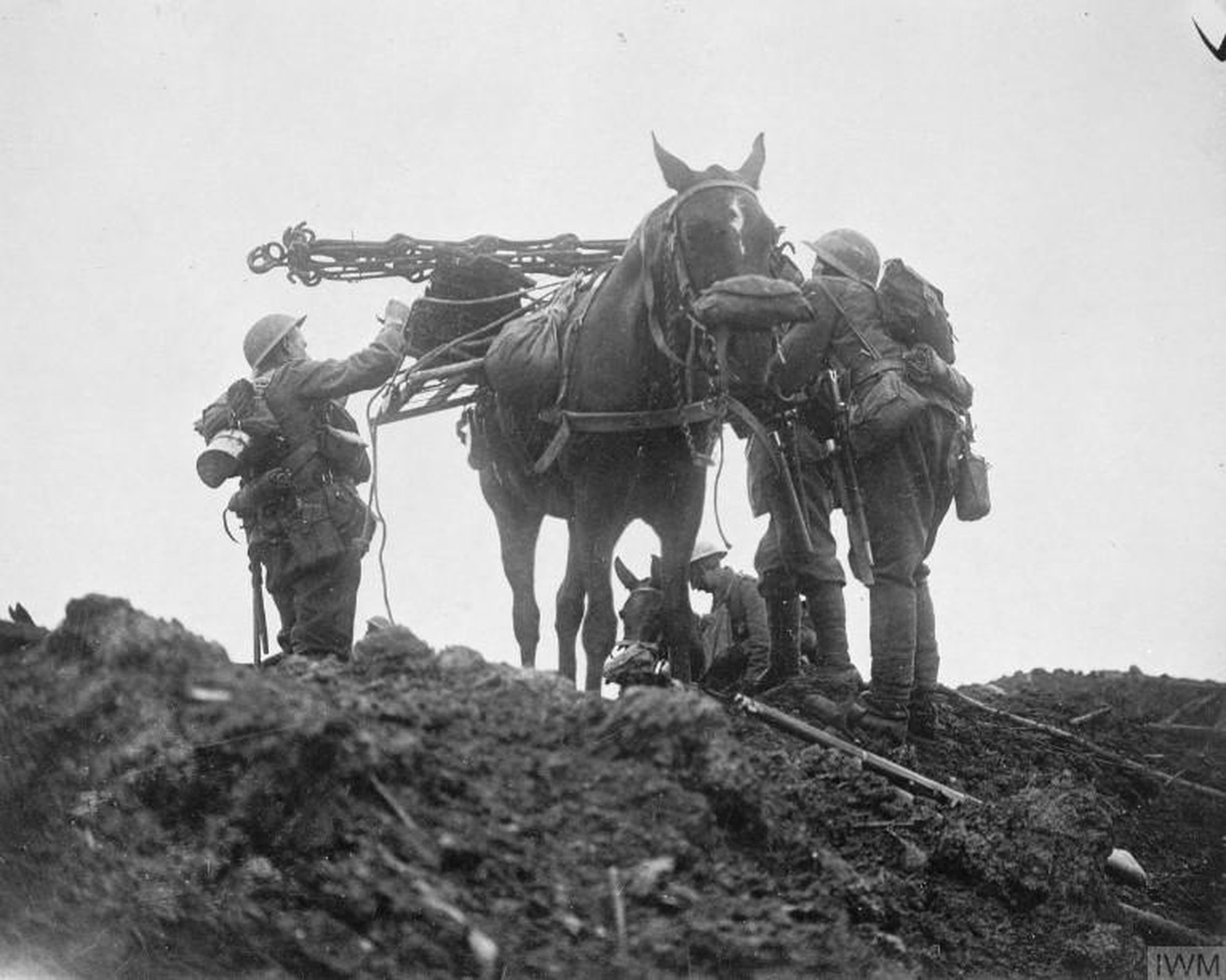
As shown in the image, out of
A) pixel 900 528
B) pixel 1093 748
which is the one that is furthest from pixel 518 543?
pixel 1093 748

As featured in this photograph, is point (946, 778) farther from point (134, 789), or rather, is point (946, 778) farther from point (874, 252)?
point (134, 789)

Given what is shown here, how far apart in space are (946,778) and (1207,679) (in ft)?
17.7

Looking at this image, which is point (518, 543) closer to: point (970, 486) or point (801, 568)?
point (801, 568)

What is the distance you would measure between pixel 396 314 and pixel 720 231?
253cm

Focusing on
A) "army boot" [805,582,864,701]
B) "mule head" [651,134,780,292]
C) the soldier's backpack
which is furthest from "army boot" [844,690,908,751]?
"mule head" [651,134,780,292]

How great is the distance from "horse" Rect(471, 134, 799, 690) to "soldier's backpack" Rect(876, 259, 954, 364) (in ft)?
3.04

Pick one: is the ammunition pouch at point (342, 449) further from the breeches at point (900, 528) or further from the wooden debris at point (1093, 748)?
the wooden debris at point (1093, 748)

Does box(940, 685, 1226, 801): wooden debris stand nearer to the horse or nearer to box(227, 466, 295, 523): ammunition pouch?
the horse

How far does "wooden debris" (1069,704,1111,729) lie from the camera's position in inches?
320

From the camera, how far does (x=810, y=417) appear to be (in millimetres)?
6742

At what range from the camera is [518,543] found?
26.2 feet

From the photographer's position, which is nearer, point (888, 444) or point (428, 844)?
point (428, 844)

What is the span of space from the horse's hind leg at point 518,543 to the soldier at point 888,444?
2.36m

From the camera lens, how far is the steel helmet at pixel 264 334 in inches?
296
